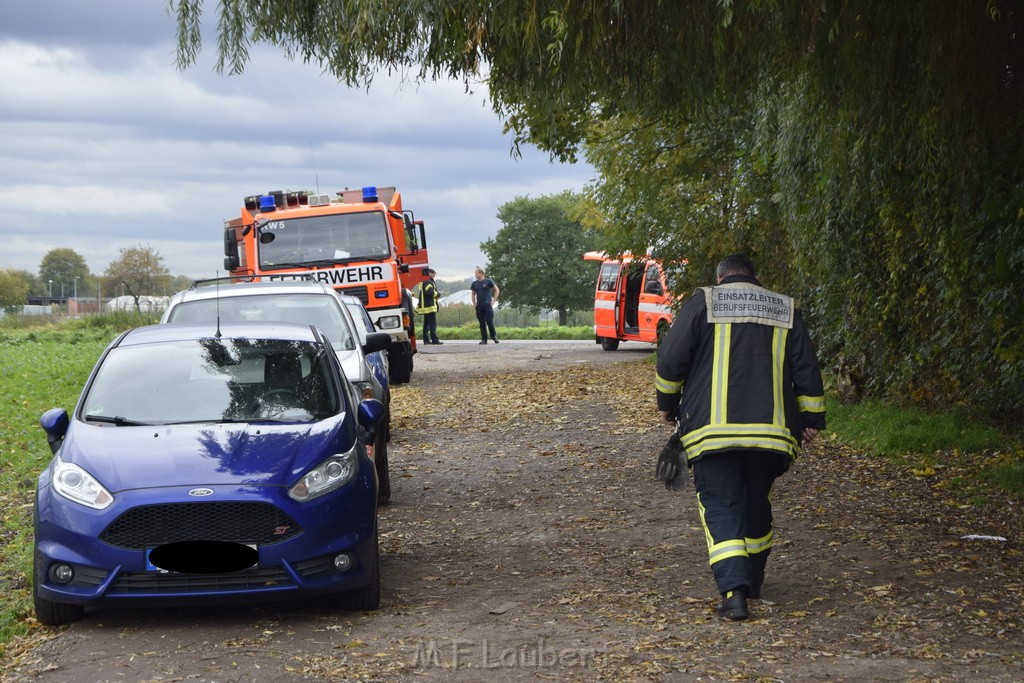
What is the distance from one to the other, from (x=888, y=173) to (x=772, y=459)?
527 centimetres

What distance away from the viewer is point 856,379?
1388 cm

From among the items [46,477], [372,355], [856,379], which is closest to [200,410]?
[46,477]

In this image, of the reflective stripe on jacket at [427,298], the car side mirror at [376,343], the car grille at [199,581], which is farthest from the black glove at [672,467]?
the reflective stripe on jacket at [427,298]

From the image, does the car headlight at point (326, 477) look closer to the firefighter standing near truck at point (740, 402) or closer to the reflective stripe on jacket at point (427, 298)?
the firefighter standing near truck at point (740, 402)

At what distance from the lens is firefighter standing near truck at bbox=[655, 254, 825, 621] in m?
6.24

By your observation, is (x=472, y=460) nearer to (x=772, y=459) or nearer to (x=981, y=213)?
(x=981, y=213)

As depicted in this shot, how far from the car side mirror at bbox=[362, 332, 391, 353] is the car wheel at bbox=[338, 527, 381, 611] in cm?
365

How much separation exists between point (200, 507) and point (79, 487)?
0.65 meters

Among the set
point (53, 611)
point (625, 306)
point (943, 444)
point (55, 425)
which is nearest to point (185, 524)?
point (53, 611)

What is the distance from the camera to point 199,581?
20.2 feet

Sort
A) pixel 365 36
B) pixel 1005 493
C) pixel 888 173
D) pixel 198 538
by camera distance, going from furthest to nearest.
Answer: pixel 888 173 < pixel 1005 493 < pixel 365 36 < pixel 198 538

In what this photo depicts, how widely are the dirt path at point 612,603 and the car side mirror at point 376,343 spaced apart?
120 cm

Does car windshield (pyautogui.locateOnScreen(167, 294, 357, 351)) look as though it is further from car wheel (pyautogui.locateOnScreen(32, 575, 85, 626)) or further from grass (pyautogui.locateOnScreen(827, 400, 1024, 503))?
car wheel (pyautogui.locateOnScreen(32, 575, 85, 626))

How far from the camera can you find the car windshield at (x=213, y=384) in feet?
23.0
